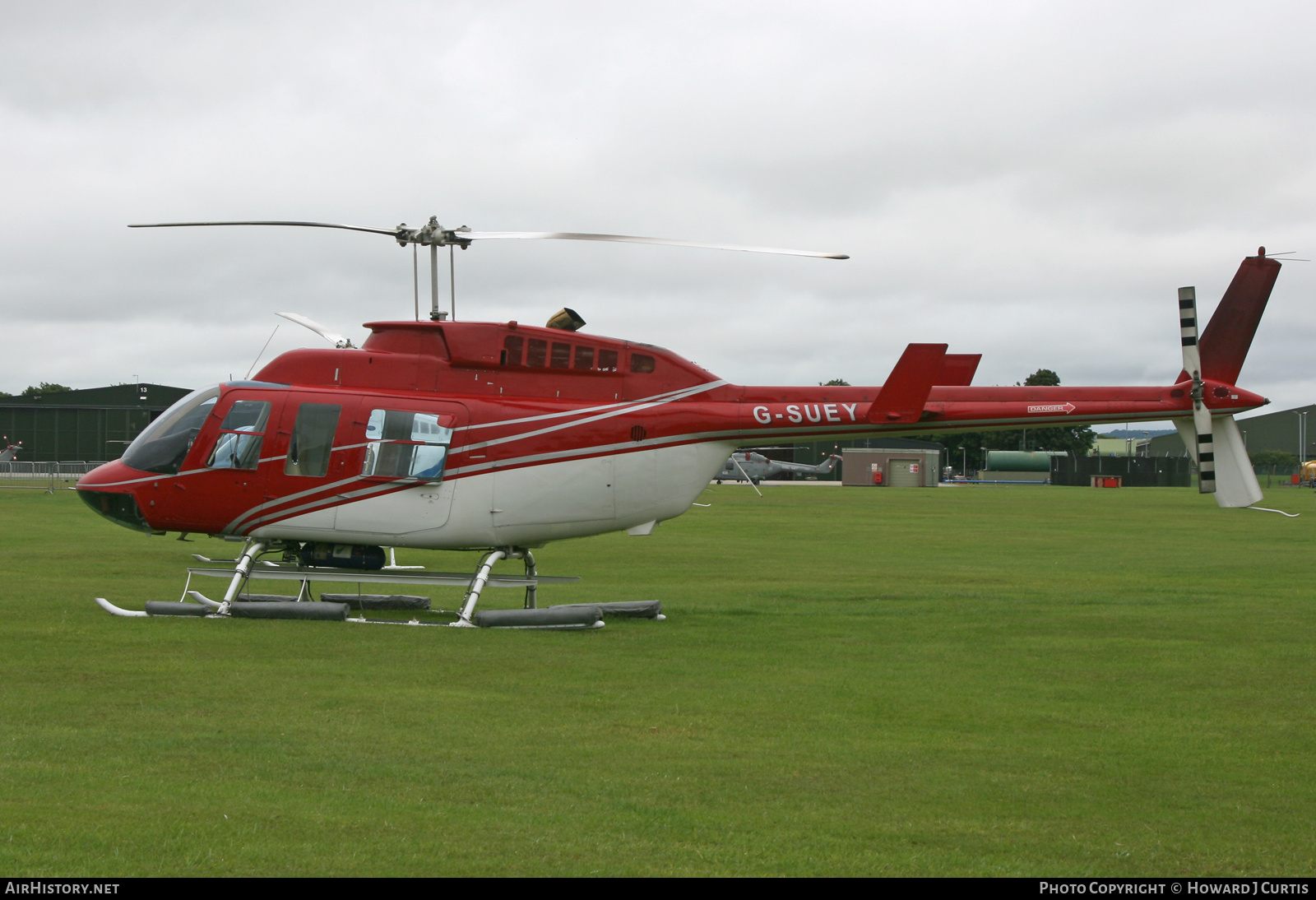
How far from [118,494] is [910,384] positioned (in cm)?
1030

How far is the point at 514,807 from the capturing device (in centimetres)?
683

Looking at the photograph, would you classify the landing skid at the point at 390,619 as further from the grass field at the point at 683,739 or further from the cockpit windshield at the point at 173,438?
the cockpit windshield at the point at 173,438

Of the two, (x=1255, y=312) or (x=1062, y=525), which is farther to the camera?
(x=1062, y=525)

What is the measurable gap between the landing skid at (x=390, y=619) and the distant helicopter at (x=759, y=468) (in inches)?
2394

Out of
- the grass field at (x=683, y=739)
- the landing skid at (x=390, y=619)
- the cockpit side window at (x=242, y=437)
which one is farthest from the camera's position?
the cockpit side window at (x=242, y=437)

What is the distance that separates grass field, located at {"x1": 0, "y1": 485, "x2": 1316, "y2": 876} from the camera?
616 centimetres

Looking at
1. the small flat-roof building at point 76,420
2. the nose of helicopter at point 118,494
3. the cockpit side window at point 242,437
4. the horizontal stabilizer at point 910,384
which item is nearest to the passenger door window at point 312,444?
the cockpit side window at point 242,437

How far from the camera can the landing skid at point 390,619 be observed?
14094mm

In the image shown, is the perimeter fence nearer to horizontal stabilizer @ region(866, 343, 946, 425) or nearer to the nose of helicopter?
the nose of helicopter

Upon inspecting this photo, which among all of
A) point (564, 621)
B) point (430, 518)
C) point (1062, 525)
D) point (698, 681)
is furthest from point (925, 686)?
point (1062, 525)

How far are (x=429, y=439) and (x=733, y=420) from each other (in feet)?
12.9

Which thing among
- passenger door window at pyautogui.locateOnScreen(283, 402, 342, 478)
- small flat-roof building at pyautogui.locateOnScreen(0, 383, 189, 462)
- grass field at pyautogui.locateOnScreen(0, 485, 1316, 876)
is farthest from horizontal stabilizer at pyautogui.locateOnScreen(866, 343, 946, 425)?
small flat-roof building at pyautogui.locateOnScreen(0, 383, 189, 462)

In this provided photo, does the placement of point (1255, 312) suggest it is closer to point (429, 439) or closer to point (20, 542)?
point (429, 439)

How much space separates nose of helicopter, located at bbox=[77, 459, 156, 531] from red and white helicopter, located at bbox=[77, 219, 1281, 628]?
24 millimetres
